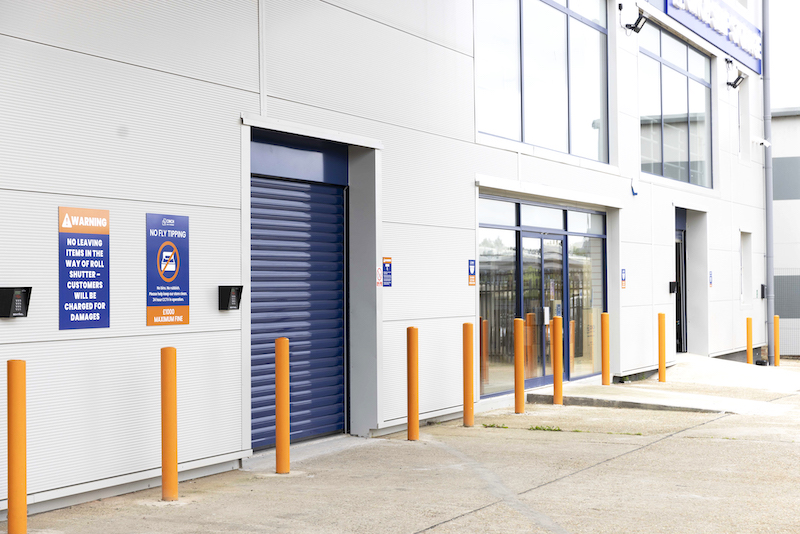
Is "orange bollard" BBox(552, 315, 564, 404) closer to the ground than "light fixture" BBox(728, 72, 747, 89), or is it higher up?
closer to the ground

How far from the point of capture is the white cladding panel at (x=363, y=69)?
812 centimetres

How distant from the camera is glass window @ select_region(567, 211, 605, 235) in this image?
548 inches

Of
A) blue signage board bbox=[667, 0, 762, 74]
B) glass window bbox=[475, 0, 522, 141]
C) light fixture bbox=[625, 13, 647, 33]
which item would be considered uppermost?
blue signage board bbox=[667, 0, 762, 74]

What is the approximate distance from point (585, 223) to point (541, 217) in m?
1.64

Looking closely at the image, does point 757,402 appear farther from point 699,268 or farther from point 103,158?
point 103,158

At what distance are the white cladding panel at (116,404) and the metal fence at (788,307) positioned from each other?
20645mm

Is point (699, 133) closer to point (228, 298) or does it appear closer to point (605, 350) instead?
point (605, 350)

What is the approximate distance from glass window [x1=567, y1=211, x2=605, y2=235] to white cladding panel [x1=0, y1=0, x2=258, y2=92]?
24.7ft

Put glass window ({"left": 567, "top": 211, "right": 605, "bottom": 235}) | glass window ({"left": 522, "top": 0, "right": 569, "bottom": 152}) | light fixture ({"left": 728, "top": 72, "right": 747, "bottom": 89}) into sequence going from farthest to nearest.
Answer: light fixture ({"left": 728, "top": 72, "right": 747, "bottom": 89}), glass window ({"left": 567, "top": 211, "right": 605, "bottom": 235}), glass window ({"left": 522, "top": 0, "right": 569, "bottom": 152})

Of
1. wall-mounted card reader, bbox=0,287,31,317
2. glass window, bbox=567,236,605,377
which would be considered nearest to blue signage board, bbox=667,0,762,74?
glass window, bbox=567,236,605,377

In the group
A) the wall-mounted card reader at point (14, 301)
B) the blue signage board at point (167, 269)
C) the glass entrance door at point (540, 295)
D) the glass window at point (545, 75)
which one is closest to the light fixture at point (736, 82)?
the glass window at point (545, 75)

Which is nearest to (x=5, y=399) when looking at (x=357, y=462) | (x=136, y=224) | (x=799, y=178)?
(x=136, y=224)

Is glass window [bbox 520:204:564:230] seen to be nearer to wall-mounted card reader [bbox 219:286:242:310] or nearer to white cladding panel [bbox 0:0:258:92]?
white cladding panel [bbox 0:0:258:92]

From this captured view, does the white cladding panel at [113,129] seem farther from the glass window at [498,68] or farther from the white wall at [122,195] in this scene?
the glass window at [498,68]
